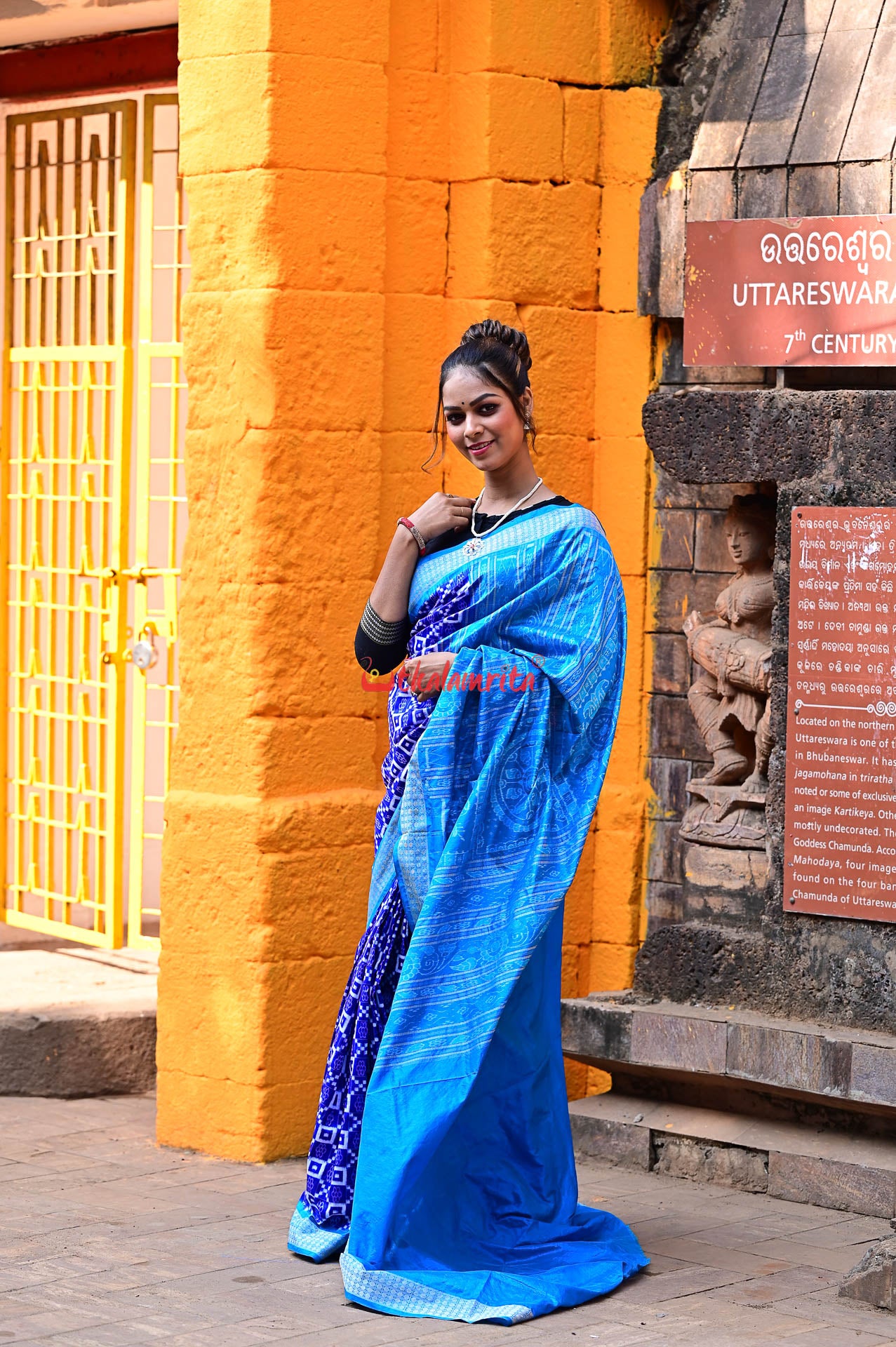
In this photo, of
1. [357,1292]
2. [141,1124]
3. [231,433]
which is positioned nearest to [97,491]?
[231,433]

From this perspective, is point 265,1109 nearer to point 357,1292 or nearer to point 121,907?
point 357,1292

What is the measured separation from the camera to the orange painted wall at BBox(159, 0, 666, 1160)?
210 inches

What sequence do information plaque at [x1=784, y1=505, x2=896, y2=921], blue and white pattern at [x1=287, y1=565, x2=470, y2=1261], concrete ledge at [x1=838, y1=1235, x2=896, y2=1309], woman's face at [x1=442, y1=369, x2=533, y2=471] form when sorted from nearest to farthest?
concrete ledge at [x1=838, y1=1235, x2=896, y2=1309]
woman's face at [x1=442, y1=369, x2=533, y2=471]
blue and white pattern at [x1=287, y1=565, x2=470, y2=1261]
information plaque at [x1=784, y1=505, x2=896, y2=921]

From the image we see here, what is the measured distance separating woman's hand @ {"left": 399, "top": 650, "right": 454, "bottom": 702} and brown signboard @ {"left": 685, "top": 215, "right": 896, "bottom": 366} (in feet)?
4.80

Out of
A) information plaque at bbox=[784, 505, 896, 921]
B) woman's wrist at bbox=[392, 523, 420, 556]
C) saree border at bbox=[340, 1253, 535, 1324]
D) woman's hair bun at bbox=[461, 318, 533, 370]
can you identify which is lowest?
saree border at bbox=[340, 1253, 535, 1324]

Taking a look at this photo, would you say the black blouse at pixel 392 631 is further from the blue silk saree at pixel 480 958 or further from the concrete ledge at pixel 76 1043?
the concrete ledge at pixel 76 1043

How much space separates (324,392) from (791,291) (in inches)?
48.7

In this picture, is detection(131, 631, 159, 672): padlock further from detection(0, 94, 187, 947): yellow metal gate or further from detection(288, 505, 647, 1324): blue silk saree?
detection(288, 505, 647, 1324): blue silk saree

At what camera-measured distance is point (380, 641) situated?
4.56m

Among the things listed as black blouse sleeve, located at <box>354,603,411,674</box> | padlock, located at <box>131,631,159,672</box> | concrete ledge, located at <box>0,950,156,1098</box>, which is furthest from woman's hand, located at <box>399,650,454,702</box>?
padlock, located at <box>131,631,159,672</box>

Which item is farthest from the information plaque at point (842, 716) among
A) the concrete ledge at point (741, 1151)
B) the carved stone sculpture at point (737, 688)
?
the concrete ledge at point (741, 1151)

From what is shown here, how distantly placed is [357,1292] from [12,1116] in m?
1.96

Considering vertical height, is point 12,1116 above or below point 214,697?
below

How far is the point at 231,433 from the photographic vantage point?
5387 millimetres
